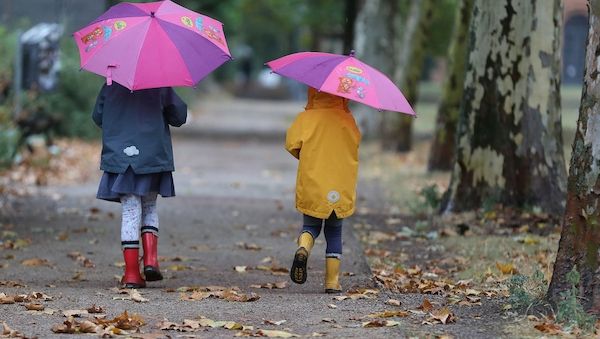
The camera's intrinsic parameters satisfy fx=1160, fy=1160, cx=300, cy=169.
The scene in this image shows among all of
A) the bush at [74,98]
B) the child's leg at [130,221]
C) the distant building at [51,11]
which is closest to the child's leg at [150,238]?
the child's leg at [130,221]

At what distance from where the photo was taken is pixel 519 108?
12227 millimetres

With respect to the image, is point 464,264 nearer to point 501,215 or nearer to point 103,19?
point 501,215

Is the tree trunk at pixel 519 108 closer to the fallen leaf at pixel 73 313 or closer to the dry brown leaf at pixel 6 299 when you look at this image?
the dry brown leaf at pixel 6 299

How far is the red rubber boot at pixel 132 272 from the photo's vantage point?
8039mm

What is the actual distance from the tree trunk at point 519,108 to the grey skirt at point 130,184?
4.96 m

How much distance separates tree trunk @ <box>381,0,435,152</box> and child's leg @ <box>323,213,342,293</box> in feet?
49.9

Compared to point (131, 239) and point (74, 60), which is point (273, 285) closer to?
point (131, 239)

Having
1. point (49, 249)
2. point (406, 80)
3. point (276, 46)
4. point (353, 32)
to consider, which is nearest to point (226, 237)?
point (49, 249)

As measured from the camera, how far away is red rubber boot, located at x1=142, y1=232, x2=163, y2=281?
8.16 m

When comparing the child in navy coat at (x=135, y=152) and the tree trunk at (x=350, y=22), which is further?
the tree trunk at (x=350, y=22)

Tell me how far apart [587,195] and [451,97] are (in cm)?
1187

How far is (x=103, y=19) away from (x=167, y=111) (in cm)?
78

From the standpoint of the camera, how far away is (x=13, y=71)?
20.2 metres

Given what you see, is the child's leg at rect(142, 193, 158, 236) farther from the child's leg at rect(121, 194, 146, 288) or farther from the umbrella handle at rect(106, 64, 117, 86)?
the umbrella handle at rect(106, 64, 117, 86)
